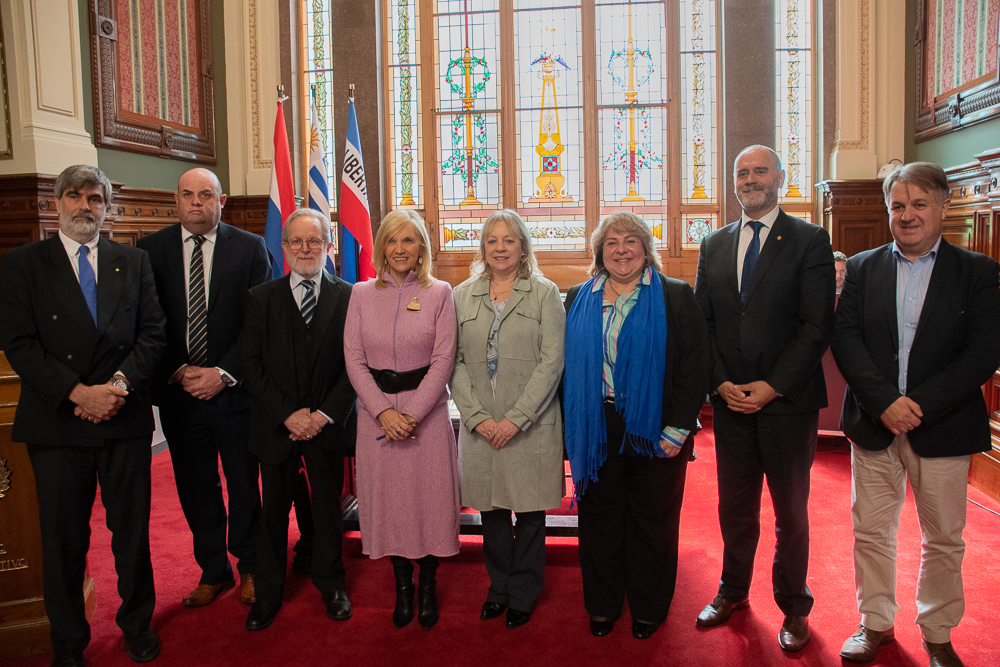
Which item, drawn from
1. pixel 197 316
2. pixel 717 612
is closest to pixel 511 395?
pixel 717 612

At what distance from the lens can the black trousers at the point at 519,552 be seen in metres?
2.62

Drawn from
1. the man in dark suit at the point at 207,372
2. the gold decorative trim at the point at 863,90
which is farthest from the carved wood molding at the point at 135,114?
the gold decorative trim at the point at 863,90

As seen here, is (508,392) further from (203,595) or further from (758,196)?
(203,595)

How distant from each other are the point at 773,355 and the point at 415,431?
1.29 metres

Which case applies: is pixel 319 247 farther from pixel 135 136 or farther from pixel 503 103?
pixel 503 103

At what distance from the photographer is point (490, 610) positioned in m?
2.67

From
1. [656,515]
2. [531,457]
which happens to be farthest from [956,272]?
[531,457]

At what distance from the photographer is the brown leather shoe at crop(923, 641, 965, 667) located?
2.26 m

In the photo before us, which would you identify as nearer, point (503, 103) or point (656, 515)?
point (656, 515)

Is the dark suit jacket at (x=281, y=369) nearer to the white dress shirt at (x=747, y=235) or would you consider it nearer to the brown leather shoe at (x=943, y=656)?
the white dress shirt at (x=747, y=235)

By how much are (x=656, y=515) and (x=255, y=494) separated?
1.56 m

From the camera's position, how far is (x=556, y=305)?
8.30 ft

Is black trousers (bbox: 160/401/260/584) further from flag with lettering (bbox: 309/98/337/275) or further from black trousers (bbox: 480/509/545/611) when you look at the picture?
flag with lettering (bbox: 309/98/337/275)

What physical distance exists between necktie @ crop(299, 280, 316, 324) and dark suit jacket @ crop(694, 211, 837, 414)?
4.88 feet
